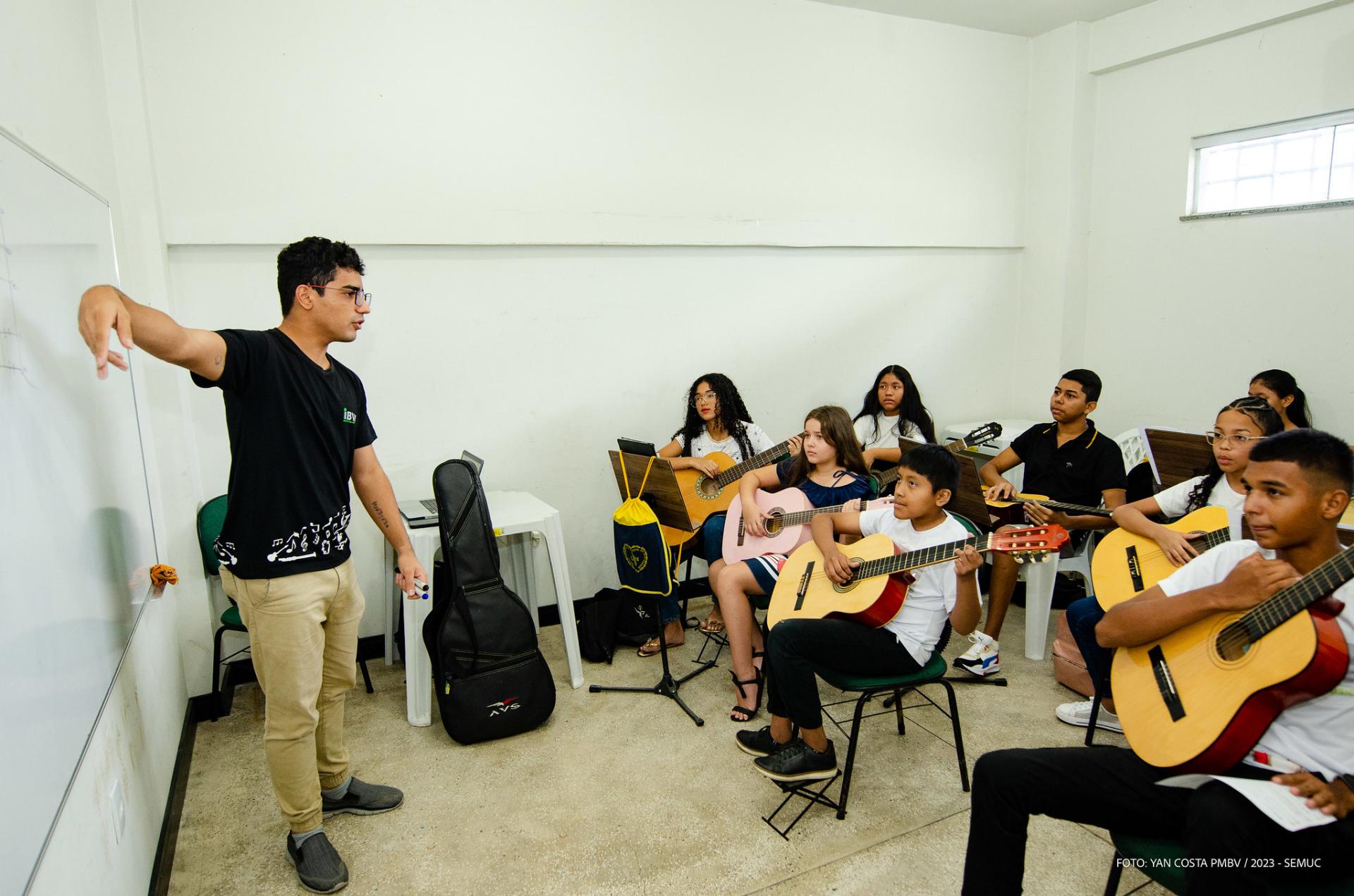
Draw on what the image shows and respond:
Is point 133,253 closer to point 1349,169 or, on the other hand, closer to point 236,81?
point 236,81

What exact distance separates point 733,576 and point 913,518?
0.79 m

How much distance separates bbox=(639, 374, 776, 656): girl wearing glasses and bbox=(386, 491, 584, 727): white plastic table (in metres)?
0.61

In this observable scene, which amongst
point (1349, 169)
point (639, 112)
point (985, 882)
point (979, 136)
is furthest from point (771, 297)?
point (985, 882)

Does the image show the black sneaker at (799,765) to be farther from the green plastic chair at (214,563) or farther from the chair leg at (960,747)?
the green plastic chair at (214,563)

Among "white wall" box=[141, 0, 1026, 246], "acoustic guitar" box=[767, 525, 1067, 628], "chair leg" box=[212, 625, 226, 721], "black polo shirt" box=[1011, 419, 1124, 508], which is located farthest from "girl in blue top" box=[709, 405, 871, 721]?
"chair leg" box=[212, 625, 226, 721]

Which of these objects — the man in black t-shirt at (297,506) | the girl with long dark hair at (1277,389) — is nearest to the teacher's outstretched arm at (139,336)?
the man in black t-shirt at (297,506)

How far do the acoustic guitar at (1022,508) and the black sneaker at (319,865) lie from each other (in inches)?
104

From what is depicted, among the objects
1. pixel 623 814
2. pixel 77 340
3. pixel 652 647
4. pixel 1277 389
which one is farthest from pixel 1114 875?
pixel 1277 389

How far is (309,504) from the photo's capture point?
1974 millimetres

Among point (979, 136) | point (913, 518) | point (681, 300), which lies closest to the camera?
point (913, 518)

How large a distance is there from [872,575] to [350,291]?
5.43 ft

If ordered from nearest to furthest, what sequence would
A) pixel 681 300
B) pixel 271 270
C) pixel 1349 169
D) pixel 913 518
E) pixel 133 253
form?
pixel 913 518 < pixel 133 253 < pixel 271 270 < pixel 1349 169 < pixel 681 300

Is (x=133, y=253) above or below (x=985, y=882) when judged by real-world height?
above

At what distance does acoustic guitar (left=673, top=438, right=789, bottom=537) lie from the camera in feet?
11.4
